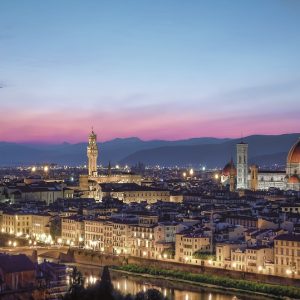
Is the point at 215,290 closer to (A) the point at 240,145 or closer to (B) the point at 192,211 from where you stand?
(B) the point at 192,211

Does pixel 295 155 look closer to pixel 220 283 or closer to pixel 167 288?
pixel 220 283

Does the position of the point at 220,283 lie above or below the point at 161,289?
above

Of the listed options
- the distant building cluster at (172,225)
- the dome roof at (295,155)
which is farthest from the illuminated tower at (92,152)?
the dome roof at (295,155)

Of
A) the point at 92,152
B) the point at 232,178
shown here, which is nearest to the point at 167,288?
the point at 232,178

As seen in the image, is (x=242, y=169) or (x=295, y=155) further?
(x=242, y=169)

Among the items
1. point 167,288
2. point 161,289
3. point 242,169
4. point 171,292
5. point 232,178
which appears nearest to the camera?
point 171,292

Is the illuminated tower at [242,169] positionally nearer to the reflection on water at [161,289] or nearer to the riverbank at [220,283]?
the riverbank at [220,283]
